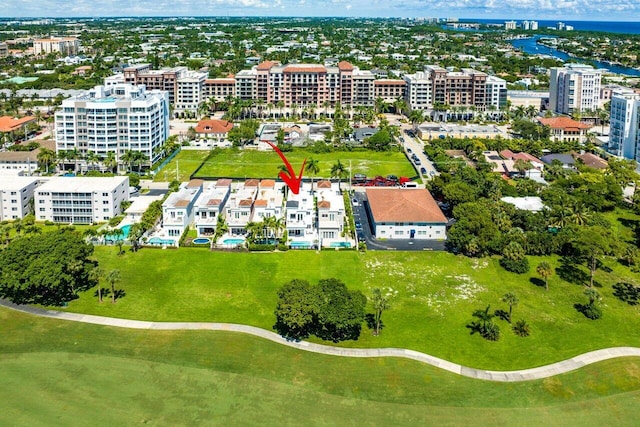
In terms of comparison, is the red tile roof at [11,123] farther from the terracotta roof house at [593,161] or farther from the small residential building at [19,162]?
the terracotta roof house at [593,161]

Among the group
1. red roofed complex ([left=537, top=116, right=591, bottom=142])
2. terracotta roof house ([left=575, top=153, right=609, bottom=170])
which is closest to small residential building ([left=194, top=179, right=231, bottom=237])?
terracotta roof house ([left=575, top=153, right=609, bottom=170])

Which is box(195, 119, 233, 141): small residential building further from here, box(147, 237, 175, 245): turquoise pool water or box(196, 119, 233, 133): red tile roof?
box(147, 237, 175, 245): turquoise pool water

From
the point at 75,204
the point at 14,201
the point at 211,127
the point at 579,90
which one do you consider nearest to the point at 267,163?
the point at 211,127

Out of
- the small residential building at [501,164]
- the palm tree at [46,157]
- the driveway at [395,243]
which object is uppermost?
the palm tree at [46,157]

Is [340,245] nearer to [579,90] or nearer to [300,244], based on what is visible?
[300,244]

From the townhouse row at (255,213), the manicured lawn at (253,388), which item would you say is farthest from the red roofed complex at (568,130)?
the manicured lawn at (253,388)

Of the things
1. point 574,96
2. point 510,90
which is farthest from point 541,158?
point 510,90
